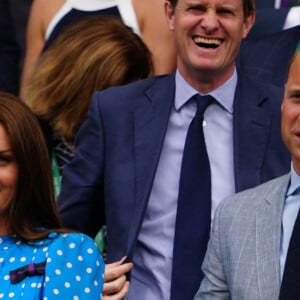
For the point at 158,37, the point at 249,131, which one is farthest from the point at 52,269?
the point at 158,37

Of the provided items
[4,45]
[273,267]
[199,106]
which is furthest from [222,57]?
[4,45]

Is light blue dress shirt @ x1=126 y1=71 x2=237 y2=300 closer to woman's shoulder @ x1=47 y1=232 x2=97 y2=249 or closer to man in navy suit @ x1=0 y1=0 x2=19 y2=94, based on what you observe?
woman's shoulder @ x1=47 y1=232 x2=97 y2=249

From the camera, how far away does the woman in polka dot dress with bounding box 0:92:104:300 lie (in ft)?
13.0

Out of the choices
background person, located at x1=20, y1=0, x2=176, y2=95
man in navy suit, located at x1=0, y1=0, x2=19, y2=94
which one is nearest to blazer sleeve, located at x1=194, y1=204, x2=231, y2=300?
background person, located at x1=20, y1=0, x2=176, y2=95

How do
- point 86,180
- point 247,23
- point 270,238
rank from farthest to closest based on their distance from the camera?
1. point 247,23
2. point 86,180
3. point 270,238

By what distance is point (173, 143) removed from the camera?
4.72m

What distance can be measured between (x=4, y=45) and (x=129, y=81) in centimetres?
99

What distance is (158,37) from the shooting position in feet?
18.5

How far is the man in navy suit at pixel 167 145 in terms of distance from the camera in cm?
463

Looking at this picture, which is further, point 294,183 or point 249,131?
point 249,131

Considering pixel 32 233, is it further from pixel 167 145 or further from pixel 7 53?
pixel 7 53

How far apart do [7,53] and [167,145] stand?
1.55 meters

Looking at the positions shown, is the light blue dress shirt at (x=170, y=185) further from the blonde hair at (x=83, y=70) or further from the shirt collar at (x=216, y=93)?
the blonde hair at (x=83, y=70)

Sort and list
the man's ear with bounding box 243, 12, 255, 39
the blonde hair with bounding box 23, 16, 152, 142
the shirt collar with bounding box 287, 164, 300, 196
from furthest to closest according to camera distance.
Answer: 1. the blonde hair with bounding box 23, 16, 152, 142
2. the man's ear with bounding box 243, 12, 255, 39
3. the shirt collar with bounding box 287, 164, 300, 196
